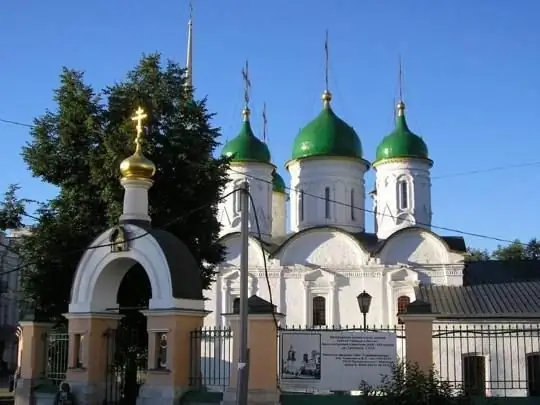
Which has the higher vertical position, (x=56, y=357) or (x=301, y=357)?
(x=301, y=357)

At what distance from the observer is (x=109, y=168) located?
18.5 m

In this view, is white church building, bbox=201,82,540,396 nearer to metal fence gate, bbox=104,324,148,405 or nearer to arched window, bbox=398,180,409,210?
arched window, bbox=398,180,409,210

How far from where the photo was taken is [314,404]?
13.1 meters

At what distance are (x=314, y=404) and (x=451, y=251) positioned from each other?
1853 centimetres

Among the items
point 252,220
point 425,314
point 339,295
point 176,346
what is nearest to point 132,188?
point 176,346

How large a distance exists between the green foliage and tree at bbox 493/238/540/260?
38.8 meters

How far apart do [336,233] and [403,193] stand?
14.9 ft

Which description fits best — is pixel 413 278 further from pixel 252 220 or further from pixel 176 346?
pixel 176 346

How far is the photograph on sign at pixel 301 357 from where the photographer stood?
13344 millimetres

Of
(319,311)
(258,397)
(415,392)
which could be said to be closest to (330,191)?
(319,311)

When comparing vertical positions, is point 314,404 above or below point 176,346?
below

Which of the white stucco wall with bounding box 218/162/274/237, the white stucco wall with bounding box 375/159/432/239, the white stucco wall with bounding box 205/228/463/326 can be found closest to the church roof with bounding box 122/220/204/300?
the white stucco wall with bounding box 205/228/463/326

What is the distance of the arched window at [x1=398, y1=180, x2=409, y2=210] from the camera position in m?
34.0

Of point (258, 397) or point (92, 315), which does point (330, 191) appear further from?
point (258, 397)
